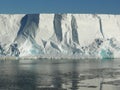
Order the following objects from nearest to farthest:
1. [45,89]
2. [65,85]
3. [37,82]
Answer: [45,89]
[65,85]
[37,82]

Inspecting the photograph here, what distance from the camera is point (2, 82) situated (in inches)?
2965

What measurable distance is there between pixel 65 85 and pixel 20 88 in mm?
8580

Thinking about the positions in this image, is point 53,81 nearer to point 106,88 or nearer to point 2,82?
point 2,82

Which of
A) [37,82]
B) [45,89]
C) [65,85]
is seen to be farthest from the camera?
[37,82]

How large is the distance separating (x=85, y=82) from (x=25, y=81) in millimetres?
11633

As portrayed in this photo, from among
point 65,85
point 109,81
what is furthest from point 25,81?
point 109,81

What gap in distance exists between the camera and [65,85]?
70812 mm

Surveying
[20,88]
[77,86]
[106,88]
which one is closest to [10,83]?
[20,88]

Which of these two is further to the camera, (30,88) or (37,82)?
(37,82)

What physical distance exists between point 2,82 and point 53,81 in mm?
9919

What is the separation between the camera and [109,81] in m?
77.1

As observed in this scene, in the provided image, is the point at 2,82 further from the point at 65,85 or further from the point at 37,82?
the point at 65,85

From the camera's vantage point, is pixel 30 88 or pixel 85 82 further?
pixel 85 82

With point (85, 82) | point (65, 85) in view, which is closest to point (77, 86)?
point (65, 85)
